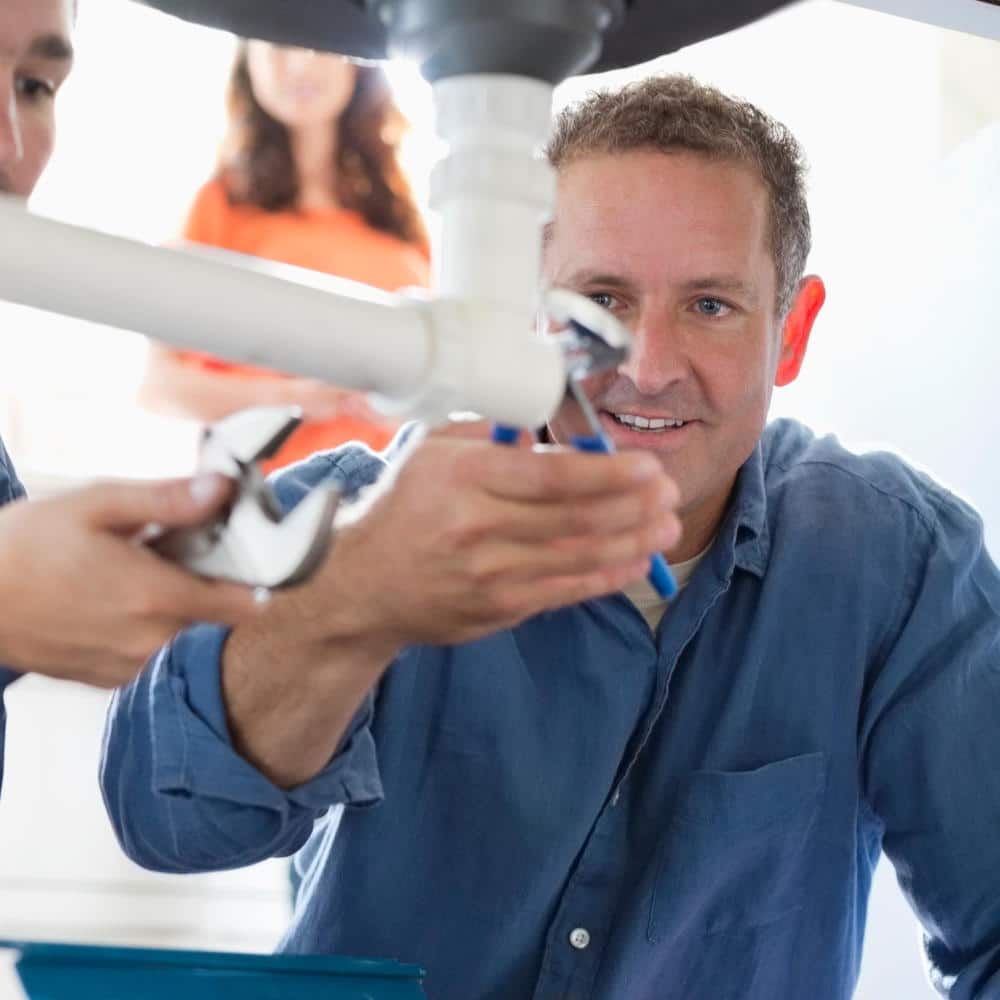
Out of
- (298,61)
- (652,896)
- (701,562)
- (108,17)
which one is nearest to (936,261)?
(701,562)

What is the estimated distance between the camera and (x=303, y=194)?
2.09 meters

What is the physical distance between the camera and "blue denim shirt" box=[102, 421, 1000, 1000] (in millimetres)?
953

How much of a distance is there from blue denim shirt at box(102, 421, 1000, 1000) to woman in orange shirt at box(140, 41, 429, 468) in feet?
3.21

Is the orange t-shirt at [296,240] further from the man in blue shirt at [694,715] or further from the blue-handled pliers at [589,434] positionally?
the blue-handled pliers at [589,434]

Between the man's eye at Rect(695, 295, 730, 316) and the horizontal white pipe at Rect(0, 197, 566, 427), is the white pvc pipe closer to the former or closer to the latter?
the horizontal white pipe at Rect(0, 197, 566, 427)

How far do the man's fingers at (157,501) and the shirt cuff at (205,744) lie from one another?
0.30m

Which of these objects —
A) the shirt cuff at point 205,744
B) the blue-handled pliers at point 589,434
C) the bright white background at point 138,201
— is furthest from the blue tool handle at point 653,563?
the bright white background at point 138,201

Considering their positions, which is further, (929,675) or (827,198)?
(827,198)

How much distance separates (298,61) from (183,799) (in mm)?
1575

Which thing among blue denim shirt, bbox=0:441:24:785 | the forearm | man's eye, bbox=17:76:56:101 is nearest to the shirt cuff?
the forearm

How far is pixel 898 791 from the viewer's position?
1.04m

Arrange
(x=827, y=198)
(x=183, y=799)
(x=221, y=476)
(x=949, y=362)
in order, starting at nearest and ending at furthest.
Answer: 1. (x=221, y=476)
2. (x=183, y=799)
3. (x=949, y=362)
4. (x=827, y=198)

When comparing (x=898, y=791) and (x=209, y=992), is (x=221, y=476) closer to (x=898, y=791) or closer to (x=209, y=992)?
(x=209, y=992)

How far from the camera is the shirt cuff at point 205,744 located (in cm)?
73
